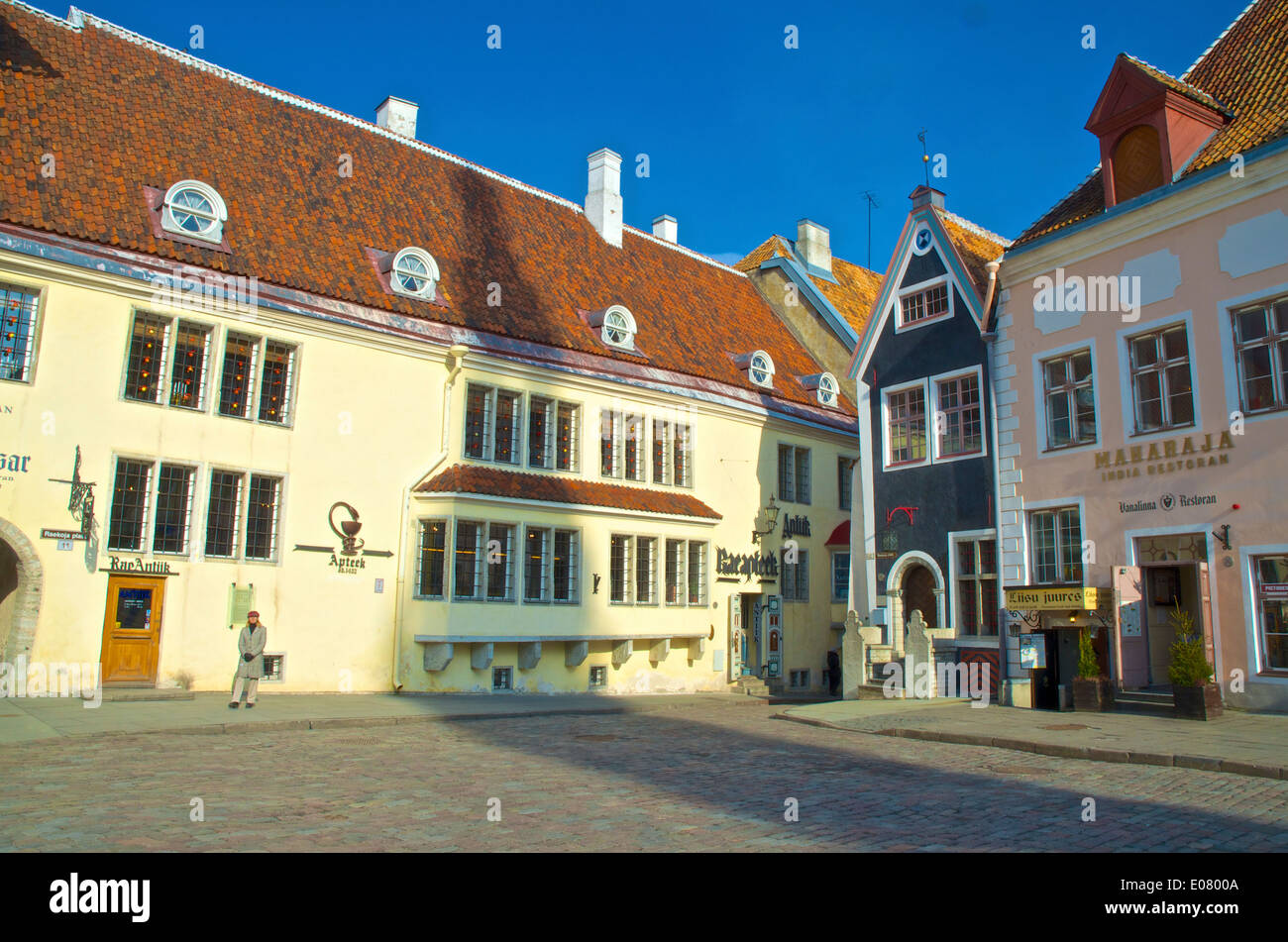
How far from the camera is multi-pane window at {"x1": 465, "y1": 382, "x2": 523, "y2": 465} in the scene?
2369cm

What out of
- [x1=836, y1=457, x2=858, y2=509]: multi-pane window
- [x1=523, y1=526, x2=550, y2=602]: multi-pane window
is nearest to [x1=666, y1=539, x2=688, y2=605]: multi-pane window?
[x1=523, y1=526, x2=550, y2=602]: multi-pane window

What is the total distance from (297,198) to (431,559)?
9158mm

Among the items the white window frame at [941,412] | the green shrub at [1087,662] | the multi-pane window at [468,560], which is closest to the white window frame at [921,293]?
the white window frame at [941,412]

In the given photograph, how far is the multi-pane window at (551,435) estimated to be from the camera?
81.4ft

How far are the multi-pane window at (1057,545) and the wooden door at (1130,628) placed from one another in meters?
1.40

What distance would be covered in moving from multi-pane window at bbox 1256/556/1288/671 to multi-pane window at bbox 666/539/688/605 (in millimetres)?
14151

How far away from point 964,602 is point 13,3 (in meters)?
24.4

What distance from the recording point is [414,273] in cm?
2367

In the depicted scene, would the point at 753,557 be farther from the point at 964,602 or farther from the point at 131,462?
the point at 131,462

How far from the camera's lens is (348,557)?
21.2m

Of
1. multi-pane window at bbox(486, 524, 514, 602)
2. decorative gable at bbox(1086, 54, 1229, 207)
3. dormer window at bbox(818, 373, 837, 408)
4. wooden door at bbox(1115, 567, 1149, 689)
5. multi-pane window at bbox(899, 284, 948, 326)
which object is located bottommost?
wooden door at bbox(1115, 567, 1149, 689)

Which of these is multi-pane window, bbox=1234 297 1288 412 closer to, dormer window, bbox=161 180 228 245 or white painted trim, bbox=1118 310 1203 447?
white painted trim, bbox=1118 310 1203 447

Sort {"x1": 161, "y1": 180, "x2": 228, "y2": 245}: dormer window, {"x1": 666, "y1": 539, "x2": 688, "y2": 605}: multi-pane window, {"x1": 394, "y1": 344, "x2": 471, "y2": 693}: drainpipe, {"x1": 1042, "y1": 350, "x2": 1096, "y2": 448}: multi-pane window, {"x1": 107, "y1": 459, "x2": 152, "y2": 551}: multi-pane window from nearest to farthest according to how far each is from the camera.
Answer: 1. {"x1": 107, "y1": 459, "x2": 152, "y2": 551}: multi-pane window
2. {"x1": 1042, "y1": 350, "x2": 1096, "y2": 448}: multi-pane window
3. {"x1": 161, "y1": 180, "x2": 228, "y2": 245}: dormer window
4. {"x1": 394, "y1": 344, "x2": 471, "y2": 693}: drainpipe
5. {"x1": 666, "y1": 539, "x2": 688, "y2": 605}: multi-pane window

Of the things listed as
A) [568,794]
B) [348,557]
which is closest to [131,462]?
[348,557]
